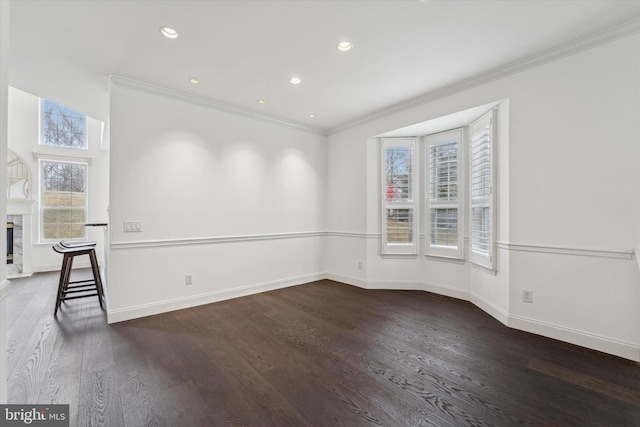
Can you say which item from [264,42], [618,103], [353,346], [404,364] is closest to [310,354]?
[353,346]

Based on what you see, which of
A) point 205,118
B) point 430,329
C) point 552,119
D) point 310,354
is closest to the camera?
point 310,354

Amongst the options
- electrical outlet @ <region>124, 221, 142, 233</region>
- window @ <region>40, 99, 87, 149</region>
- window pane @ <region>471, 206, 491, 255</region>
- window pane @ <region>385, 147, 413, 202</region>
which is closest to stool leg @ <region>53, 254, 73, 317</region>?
electrical outlet @ <region>124, 221, 142, 233</region>

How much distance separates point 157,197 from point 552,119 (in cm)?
438

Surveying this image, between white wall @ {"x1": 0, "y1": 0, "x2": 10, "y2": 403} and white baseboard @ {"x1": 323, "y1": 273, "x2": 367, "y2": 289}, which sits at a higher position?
white wall @ {"x1": 0, "y1": 0, "x2": 10, "y2": 403}

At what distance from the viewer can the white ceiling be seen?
205 cm

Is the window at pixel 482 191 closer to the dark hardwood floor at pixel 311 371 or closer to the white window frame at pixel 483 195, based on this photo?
the white window frame at pixel 483 195

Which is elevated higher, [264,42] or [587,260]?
[264,42]

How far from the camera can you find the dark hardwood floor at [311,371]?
5.35ft

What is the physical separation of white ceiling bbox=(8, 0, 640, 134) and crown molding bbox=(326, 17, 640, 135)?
0.07 meters

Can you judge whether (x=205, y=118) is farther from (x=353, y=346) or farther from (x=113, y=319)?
(x=353, y=346)

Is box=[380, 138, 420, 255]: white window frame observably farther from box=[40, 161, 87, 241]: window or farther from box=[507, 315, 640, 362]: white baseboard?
box=[40, 161, 87, 241]: window

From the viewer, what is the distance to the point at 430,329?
9.28 feet

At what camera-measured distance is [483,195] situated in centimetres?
335

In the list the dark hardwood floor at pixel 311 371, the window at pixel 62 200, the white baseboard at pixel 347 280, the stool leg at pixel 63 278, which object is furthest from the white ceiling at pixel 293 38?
the window at pixel 62 200
